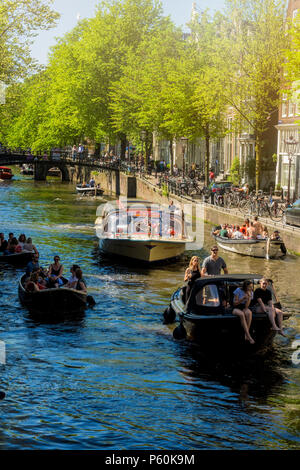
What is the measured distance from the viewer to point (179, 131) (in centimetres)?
5506

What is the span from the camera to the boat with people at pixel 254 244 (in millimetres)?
31719

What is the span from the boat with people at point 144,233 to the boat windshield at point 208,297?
1311cm

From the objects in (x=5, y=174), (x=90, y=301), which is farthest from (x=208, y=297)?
(x=5, y=174)

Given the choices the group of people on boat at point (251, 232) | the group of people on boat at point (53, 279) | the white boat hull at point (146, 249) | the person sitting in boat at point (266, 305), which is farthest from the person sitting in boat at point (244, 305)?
the group of people on boat at point (251, 232)

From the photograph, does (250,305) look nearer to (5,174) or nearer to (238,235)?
(238,235)

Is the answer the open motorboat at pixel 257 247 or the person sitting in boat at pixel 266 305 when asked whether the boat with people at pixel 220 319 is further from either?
the open motorboat at pixel 257 247

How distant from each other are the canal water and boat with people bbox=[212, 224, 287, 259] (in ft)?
22.2

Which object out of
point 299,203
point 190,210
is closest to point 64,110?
point 190,210

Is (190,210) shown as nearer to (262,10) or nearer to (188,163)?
(262,10)

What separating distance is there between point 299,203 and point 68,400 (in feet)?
72.9

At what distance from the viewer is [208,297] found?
17.1 metres

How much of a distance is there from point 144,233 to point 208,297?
14952 millimetres

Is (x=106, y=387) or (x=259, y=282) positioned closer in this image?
(x=106, y=387)

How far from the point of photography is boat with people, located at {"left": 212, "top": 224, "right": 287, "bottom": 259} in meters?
31.7
